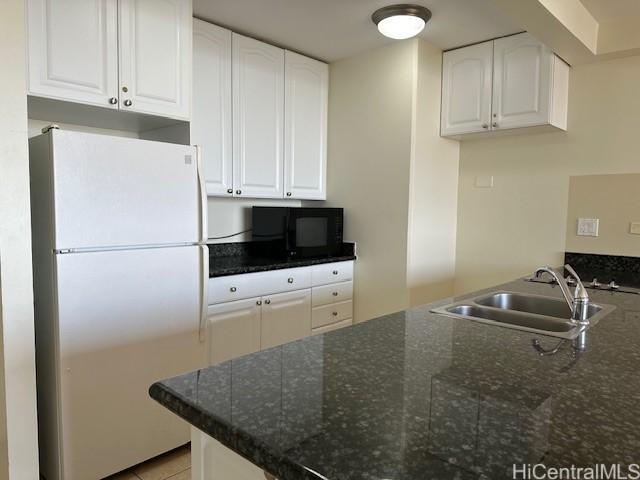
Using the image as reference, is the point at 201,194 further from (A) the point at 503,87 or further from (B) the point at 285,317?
(A) the point at 503,87

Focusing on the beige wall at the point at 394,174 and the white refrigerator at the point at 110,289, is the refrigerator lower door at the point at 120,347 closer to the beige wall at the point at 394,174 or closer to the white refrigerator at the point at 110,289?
the white refrigerator at the point at 110,289

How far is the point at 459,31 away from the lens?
2738 millimetres

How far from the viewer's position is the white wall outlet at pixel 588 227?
108 inches

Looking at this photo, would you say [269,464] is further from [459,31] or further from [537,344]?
[459,31]

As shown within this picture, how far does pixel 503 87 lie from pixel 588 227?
1.02 m

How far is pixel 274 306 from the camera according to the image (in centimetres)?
274

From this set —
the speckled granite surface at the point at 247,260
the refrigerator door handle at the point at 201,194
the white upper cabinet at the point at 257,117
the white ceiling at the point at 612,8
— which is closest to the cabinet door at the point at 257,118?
the white upper cabinet at the point at 257,117

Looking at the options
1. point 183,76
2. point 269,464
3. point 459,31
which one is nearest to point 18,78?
point 183,76

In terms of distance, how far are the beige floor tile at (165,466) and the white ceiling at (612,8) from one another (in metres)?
3.02

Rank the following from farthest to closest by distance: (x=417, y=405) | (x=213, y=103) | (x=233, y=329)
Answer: (x=213, y=103), (x=233, y=329), (x=417, y=405)

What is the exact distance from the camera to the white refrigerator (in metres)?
1.73

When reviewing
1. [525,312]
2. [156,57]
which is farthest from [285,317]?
[156,57]

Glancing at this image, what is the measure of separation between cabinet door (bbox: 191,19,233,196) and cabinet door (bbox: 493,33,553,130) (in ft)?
5.55

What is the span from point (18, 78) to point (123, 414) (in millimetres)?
1386
